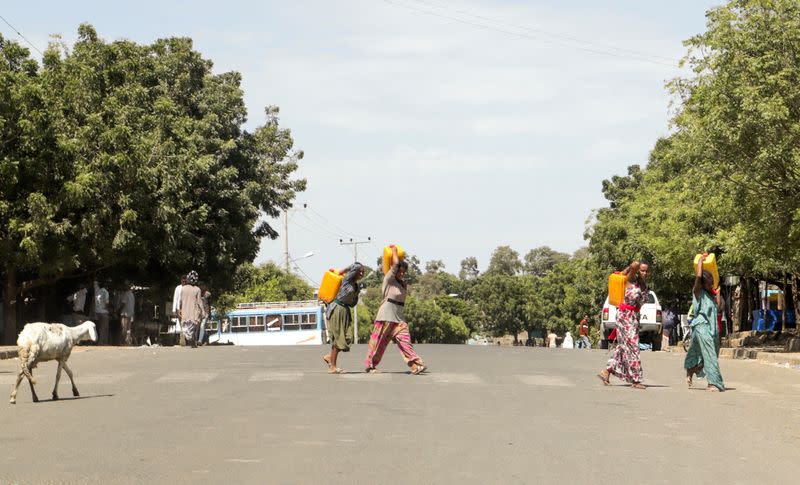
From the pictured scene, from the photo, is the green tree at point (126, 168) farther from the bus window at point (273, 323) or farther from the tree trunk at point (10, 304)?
the bus window at point (273, 323)

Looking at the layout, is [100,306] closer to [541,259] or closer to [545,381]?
[545,381]

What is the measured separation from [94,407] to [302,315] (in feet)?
198

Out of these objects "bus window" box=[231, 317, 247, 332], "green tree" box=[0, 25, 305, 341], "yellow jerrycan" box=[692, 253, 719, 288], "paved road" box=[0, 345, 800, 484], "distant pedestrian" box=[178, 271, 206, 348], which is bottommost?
"paved road" box=[0, 345, 800, 484]

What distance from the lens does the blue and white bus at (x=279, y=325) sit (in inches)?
2958

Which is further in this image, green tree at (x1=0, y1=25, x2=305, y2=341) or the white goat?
green tree at (x1=0, y1=25, x2=305, y2=341)

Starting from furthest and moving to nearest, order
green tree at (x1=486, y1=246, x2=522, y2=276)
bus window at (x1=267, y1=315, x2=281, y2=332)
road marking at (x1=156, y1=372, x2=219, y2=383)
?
green tree at (x1=486, y1=246, x2=522, y2=276) → bus window at (x1=267, y1=315, x2=281, y2=332) → road marking at (x1=156, y1=372, x2=219, y2=383)

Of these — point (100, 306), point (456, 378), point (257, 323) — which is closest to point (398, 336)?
point (456, 378)

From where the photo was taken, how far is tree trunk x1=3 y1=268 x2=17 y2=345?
37.5 metres

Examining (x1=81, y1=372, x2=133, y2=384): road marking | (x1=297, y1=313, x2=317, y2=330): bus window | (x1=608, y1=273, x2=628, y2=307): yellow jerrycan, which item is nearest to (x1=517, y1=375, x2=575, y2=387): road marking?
(x1=608, y1=273, x2=628, y2=307): yellow jerrycan

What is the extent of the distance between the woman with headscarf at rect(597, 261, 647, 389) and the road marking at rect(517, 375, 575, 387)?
2.11 ft

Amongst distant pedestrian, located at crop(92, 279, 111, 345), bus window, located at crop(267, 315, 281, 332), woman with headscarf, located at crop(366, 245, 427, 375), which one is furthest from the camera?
bus window, located at crop(267, 315, 281, 332)

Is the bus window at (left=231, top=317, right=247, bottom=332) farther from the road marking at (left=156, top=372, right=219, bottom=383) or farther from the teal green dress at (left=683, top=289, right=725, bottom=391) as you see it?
the teal green dress at (left=683, top=289, right=725, bottom=391)

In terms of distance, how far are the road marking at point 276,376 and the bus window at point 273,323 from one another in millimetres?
55526

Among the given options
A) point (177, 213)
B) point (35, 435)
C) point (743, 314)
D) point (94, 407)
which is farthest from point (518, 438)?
point (743, 314)
